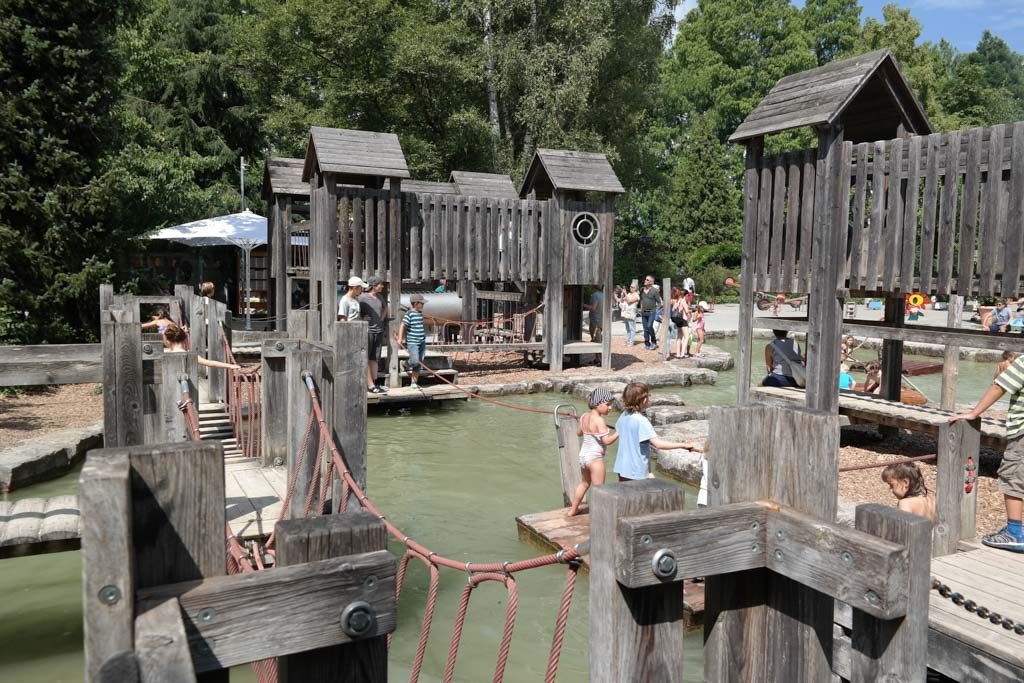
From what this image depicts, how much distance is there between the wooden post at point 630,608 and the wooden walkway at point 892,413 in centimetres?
682

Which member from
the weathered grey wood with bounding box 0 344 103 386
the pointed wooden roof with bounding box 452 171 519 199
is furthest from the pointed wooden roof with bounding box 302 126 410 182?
the weathered grey wood with bounding box 0 344 103 386

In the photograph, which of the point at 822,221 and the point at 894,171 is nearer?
the point at 894,171

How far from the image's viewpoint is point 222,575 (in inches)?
68.7

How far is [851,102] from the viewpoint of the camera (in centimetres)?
986

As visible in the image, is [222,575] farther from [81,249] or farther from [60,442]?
[81,249]

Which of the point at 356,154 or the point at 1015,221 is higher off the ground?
the point at 356,154

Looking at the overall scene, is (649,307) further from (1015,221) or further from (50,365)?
(50,365)

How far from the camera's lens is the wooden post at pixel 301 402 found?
5098mm

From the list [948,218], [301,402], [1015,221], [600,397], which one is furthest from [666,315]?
[301,402]

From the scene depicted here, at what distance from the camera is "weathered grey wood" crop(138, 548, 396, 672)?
167 centimetres

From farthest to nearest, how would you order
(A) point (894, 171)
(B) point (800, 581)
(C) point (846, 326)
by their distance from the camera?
(C) point (846, 326) < (A) point (894, 171) < (B) point (800, 581)

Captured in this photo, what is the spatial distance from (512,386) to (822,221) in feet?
23.5

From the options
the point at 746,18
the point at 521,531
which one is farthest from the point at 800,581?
the point at 746,18

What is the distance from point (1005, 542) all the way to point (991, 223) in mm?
3615
